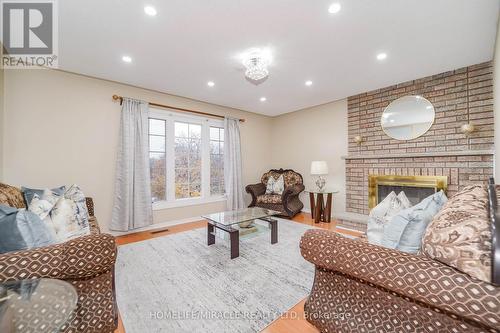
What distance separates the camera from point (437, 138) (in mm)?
3186

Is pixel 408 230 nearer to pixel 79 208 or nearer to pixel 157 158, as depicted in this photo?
pixel 79 208

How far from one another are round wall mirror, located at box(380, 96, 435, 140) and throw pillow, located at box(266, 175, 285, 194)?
7.33 feet

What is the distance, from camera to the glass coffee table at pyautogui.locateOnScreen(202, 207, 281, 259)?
2.48m

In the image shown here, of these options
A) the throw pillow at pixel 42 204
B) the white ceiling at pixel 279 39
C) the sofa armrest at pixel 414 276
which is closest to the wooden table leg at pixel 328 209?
the white ceiling at pixel 279 39

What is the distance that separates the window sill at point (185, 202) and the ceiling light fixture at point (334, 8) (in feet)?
12.2

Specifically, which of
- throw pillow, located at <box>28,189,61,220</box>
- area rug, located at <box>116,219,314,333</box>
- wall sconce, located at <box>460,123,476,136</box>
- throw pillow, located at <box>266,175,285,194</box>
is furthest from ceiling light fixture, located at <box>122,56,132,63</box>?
wall sconce, located at <box>460,123,476,136</box>

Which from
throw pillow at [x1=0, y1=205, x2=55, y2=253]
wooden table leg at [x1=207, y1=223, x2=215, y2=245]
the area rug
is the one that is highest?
throw pillow at [x1=0, y1=205, x2=55, y2=253]

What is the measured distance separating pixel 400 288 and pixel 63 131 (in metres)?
4.07

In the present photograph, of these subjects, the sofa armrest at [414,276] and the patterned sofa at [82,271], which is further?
the patterned sofa at [82,271]

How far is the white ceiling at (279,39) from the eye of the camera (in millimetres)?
1817

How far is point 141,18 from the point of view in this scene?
76.2 inches

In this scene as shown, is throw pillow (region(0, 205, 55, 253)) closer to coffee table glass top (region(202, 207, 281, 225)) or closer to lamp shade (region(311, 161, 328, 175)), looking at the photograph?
coffee table glass top (region(202, 207, 281, 225))

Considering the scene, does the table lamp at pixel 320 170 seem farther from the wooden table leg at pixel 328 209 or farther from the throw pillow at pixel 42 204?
the throw pillow at pixel 42 204

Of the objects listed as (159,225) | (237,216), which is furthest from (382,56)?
(159,225)
